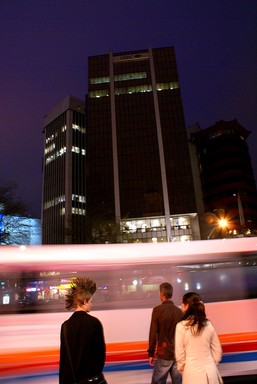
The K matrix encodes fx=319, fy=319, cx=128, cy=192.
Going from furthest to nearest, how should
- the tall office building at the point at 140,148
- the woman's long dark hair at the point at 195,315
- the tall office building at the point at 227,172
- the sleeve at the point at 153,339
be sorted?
the tall office building at the point at 227,172, the tall office building at the point at 140,148, the sleeve at the point at 153,339, the woman's long dark hair at the point at 195,315

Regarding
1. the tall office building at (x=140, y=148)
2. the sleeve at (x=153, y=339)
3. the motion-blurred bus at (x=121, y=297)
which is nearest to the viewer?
the sleeve at (x=153, y=339)

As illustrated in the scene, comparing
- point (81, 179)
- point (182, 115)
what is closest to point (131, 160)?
point (182, 115)

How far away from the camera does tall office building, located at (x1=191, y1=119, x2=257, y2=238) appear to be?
72438 millimetres

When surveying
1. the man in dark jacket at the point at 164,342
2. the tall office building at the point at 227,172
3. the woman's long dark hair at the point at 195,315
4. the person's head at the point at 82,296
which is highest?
the tall office building at the point at 227,172

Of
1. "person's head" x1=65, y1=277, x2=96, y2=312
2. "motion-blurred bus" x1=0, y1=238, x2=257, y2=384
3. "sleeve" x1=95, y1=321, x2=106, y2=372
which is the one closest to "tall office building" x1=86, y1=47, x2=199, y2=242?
"motion-blurred bus" x1=0, y1=238, x2=257, y2=384

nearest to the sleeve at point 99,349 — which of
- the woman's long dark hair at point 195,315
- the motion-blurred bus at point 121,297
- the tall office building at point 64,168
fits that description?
the woman's long dark hair at point 195,315

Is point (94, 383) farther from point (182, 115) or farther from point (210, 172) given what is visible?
point (210, 172)

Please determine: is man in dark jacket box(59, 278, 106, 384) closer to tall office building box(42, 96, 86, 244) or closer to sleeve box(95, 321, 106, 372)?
sleeve box(95, 321, 106, 372)

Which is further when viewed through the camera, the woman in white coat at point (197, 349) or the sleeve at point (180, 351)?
the sleeve at point (180, 351)

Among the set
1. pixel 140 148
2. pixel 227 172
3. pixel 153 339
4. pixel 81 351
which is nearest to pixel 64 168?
pixel 140 148

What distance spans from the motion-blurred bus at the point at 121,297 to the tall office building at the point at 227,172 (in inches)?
2575

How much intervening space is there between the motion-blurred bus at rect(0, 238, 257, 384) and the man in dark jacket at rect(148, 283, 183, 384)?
144 centimetres

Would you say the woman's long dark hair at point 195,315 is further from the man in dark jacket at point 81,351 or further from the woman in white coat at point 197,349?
the man in dark jacket at point 81,351

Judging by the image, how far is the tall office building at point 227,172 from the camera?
72438 millimetres
